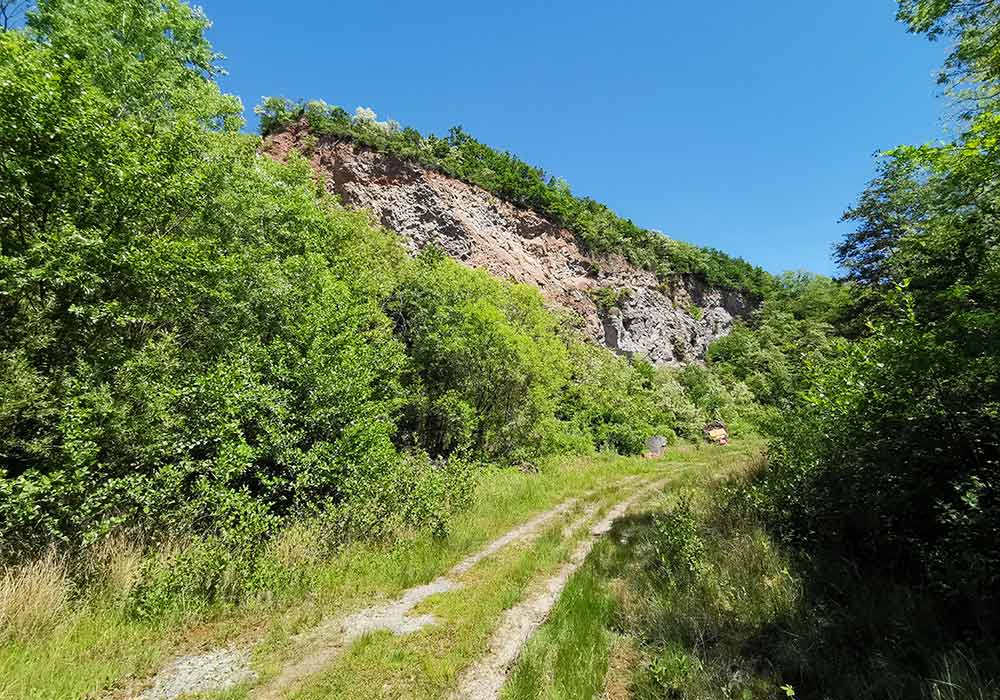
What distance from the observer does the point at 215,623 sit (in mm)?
5891

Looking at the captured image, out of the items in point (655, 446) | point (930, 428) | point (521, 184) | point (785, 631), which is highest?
point (521, 184)

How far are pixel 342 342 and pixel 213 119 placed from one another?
1015 centimetres

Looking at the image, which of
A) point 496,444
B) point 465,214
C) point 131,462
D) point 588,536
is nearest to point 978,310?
point 588,536

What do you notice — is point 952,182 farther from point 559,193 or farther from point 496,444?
point 559,193

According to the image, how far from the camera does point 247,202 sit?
44.2 ft

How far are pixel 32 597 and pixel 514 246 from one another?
43.6 meters

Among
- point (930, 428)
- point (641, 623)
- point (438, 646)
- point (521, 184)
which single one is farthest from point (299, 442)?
point (521, 184)

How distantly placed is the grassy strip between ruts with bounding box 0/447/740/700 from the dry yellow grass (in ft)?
0.48

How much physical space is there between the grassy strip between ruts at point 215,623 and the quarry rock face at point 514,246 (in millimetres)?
33965

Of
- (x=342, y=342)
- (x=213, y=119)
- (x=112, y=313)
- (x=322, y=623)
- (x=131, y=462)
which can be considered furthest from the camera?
(x=213, y=119)

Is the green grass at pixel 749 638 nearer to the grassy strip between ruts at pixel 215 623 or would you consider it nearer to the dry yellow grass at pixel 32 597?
the grassy strip between ruts at pixel 215 623

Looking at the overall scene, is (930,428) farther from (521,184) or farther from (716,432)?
(521,184)

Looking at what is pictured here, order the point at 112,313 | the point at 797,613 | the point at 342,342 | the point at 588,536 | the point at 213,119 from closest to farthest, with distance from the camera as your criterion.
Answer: the point at 797,613
the point at 112,313
the point at 588,536
the point at 342,342
the point at 213,119

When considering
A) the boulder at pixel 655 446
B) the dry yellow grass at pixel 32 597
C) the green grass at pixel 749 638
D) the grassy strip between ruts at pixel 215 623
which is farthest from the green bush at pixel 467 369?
the dry yellow grass at pixel 32 597
